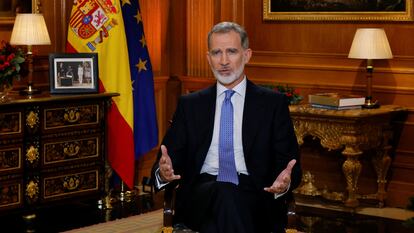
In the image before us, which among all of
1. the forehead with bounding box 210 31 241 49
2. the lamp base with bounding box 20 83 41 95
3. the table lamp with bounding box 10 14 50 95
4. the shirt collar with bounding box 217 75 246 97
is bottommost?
the lamp base with bounding box 20 83 41 95

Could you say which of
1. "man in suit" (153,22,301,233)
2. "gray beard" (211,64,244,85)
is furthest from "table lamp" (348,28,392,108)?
"gray beard" (211,64,244,85)

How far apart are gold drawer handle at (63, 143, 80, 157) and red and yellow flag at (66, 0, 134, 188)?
1.81 feet

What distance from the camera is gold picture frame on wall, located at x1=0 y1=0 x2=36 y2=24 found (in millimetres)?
7259

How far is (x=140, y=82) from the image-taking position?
26.9ft

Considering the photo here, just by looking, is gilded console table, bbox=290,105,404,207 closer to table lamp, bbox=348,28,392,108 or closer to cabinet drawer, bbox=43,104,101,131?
table lamp, bbox=348,28,392,108

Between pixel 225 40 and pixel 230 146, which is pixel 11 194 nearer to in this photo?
pixel 230 146

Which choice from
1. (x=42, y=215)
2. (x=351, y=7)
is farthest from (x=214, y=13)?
(x=42, y=215)

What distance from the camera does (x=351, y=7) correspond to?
25.3ft

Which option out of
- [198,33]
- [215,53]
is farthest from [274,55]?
[215,53]

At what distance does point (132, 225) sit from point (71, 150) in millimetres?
845

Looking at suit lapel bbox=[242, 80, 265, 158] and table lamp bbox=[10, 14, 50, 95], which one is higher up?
table lamp bbox=[10, 14, 50, 95]

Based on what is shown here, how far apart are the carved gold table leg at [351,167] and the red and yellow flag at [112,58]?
76.0 inches

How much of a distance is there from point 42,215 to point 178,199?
3293 mm

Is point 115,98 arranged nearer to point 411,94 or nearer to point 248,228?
point 411,94
